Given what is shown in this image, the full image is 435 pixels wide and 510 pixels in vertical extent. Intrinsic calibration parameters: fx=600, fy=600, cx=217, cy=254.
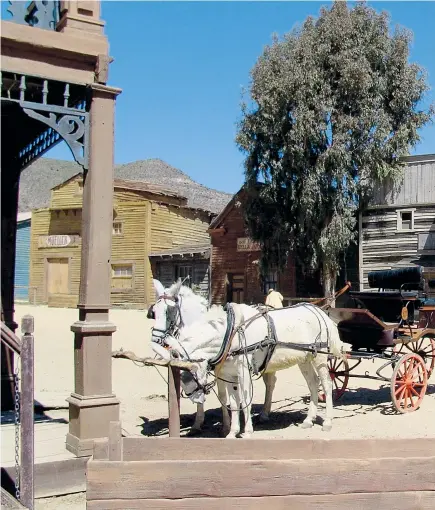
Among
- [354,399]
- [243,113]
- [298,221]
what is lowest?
[354,399]

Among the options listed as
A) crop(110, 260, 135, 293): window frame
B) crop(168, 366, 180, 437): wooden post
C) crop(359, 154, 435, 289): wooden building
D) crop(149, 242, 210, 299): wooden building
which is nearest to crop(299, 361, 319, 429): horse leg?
crop(168, 366, 180, 437): wooden post

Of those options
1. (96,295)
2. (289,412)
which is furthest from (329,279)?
(96,295)

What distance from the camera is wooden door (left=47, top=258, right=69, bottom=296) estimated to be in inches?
1384

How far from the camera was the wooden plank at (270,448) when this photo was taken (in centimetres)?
434

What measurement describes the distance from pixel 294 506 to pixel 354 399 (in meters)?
6.68

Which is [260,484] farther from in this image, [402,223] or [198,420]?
[402,223]

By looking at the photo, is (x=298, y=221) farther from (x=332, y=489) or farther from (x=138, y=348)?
(x=332, y=489)

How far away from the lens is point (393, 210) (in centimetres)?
2355

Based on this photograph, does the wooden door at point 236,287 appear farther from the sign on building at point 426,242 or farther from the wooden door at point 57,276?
the wooden door at point 57,276

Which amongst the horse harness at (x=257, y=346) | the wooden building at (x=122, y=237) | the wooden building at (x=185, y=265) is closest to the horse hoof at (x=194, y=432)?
the horse harness at (x=257, y=346)

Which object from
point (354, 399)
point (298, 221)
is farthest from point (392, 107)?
point (354, 399)

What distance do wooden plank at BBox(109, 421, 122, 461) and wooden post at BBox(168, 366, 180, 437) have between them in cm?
210

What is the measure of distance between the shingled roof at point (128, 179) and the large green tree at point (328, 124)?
16.0 metres

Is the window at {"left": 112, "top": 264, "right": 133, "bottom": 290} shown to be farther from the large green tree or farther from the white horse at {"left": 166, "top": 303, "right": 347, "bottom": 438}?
the white horse at {"left": 166, "top": 303, "right": 347, "bottom": 438}
